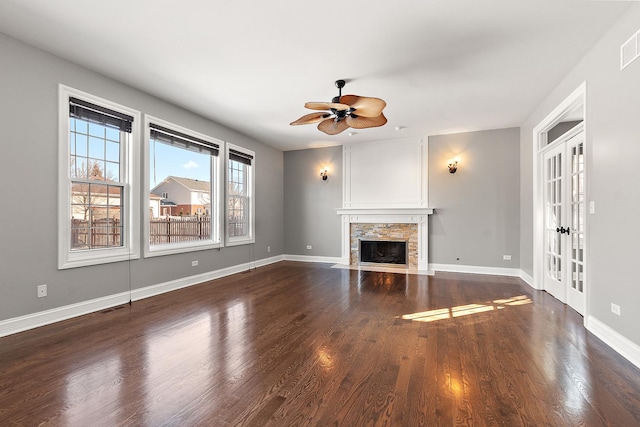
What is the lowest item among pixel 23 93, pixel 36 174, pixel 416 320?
pixel 416 320

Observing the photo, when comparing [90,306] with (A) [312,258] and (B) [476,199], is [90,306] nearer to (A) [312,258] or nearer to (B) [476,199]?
(A) [312,258]

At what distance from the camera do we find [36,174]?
3.06m

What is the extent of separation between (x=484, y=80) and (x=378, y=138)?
2.89 metres

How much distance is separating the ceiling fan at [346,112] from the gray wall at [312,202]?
325 centimetres

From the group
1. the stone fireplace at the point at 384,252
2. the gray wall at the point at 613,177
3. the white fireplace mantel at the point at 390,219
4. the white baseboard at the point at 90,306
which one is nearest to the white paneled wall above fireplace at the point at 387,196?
the white fireplace mantel at the point at 390,219

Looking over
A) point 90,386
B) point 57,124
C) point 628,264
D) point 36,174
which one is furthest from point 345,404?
point 57,124

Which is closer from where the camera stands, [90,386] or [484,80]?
[90,386]

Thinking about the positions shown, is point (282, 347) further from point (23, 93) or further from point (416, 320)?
point (23, 93)

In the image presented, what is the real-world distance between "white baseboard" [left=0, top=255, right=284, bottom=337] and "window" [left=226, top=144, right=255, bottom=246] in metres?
0.92

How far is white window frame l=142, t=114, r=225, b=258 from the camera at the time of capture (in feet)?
13.7

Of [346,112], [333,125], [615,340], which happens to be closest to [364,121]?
[346,112]

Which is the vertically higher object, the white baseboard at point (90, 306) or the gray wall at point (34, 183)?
the gray wall at point (34, 183)

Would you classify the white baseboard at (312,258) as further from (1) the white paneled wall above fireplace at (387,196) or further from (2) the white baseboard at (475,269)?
(2) the white baseboard at (475,269)

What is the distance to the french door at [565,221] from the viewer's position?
11.5 feet
